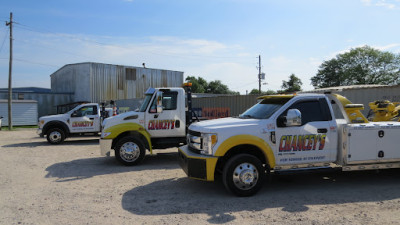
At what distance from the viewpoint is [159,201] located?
512 cm

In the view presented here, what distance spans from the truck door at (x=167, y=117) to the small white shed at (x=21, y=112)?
2632 cm

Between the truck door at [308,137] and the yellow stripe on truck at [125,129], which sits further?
the yellow stripe on truck at [125,129]

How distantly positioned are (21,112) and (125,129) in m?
26.4

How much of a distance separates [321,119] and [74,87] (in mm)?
34739

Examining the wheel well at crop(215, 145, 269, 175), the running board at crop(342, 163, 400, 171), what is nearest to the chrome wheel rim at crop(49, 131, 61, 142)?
the wheel well at crop(215, 145, 269, 175)

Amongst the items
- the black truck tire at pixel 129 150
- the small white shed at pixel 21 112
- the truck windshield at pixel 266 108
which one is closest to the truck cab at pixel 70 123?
the black truck tire at pixel 129 150

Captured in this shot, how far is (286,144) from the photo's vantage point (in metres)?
5.35

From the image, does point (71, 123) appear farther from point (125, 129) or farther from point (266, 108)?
point (266, 108)

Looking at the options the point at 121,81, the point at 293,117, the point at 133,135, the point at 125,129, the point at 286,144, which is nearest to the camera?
the point at 293,117

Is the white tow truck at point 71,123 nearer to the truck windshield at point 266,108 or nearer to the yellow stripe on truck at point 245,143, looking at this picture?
the truck windshield at point 266,108

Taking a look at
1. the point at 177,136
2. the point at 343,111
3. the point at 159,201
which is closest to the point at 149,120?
the point at 177,136

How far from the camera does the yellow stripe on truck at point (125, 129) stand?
818 centimetres

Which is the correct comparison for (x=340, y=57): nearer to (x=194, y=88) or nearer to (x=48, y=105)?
(x=194, y=88)

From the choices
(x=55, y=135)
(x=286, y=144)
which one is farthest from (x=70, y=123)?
(x=286, y=144)
